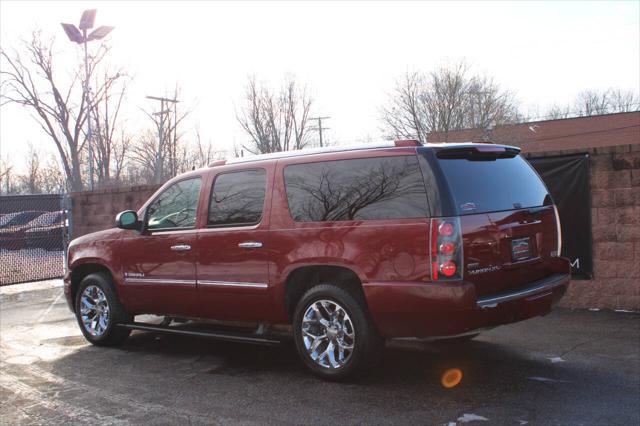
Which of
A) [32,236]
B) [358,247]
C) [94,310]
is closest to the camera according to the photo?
[358,247]

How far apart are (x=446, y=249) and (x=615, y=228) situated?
4206 millimetres

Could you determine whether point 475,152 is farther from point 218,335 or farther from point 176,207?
point 176,207

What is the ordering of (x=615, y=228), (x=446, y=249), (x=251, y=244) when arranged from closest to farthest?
(x=446, y=249)
(x=251, y=244)
(x=615, y=228)

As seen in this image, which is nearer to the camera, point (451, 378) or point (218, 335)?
point (451, 378)

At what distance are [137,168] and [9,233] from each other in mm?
41637

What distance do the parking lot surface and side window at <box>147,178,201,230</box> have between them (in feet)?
4.60

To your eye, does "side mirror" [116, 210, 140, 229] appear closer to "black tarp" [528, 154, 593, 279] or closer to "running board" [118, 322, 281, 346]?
"running board" [118, 322, 281, 346]

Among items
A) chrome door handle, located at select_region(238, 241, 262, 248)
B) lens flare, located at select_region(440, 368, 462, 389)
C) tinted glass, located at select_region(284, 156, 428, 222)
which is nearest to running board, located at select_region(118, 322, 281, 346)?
chrome door handle, located at select_region(238, 241, 262, 248)

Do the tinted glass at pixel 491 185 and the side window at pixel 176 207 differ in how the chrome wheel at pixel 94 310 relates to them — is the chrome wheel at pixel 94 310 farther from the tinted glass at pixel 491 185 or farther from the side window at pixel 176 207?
the tinted glass at pixel 491 185

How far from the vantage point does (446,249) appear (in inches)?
176

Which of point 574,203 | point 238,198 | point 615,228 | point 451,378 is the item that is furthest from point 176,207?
point 615,228

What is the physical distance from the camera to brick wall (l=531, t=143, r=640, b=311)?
24.6 feet

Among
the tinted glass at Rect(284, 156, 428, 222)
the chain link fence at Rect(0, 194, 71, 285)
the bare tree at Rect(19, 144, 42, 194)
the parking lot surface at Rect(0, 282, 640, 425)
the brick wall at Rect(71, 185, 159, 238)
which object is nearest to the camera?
the parking lot surface at Rect(0, 282, 640, 425)

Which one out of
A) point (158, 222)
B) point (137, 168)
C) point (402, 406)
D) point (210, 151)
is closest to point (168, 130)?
point (210, 151)
